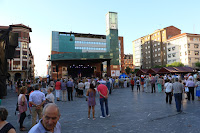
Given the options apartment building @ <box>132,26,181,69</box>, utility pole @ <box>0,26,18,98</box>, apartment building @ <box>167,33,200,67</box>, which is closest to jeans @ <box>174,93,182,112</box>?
utility pole @ <box>0,26,18,98</box>

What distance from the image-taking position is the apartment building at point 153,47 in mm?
75812

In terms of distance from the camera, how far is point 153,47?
273 feet

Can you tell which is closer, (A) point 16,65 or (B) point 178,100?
(B) point 178,100

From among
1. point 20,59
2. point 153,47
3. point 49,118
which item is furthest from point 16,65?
point 153,47

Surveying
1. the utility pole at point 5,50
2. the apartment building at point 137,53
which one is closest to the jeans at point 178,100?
the utility pole at point 5,50

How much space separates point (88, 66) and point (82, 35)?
114 feet

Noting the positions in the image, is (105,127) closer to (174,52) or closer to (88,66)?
(88,66)

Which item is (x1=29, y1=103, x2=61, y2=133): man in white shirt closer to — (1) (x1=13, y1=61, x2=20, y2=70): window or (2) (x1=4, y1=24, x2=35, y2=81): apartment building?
(2) (x1=4, y1=24, x2=35, y2=81): apartment building

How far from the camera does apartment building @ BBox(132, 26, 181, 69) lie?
7581 centimetres

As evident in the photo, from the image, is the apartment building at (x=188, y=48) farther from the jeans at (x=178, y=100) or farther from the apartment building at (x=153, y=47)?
the jeans at (x=178, y=100)

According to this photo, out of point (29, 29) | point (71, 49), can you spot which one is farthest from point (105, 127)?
point (71, 49)

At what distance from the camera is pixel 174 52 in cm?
6938

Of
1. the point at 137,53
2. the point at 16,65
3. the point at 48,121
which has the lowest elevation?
the point at 48,121

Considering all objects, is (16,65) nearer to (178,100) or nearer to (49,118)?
(178,100)
